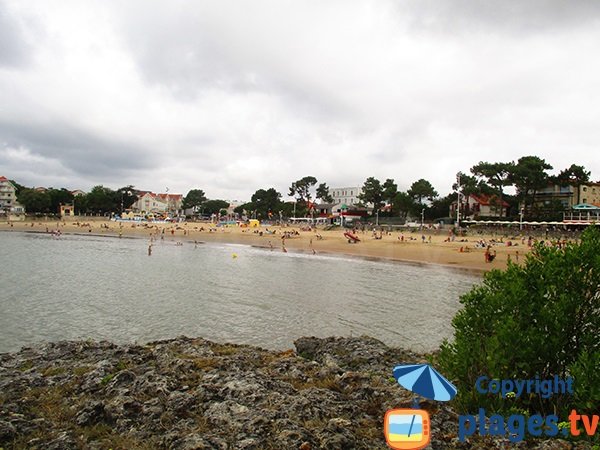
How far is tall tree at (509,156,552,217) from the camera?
237ft

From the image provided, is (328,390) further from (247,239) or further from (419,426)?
(247,239)

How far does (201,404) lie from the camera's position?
6.04 meters

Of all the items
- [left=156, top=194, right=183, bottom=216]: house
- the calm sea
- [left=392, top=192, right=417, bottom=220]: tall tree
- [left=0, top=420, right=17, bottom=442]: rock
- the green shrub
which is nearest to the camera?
[left=0, top=420, right=17, bottom=442]: rock

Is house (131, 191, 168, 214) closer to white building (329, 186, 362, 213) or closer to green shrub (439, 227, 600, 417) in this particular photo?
white building (329, 186, 362, 213)

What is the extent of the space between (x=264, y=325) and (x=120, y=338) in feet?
17.5

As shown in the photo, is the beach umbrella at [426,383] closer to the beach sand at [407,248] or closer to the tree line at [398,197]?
the beach sand at [407,248]

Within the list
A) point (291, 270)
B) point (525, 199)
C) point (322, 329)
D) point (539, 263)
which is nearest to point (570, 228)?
point (525, 199)

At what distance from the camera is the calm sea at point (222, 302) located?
47.9 feet

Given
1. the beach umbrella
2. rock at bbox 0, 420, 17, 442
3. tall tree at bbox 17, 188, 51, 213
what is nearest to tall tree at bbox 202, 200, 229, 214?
tall tree at bbox 17, 188, 51, 213

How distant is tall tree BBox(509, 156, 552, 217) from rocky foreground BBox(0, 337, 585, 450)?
7609 cm

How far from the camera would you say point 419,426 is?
394 cm

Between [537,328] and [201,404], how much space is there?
5212 mm

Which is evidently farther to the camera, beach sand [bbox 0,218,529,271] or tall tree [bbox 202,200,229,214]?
tall tree [bbox 202,200,229,214]

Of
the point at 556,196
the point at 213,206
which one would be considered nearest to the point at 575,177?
the point at 556,196
